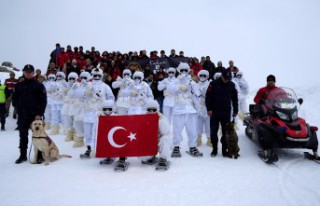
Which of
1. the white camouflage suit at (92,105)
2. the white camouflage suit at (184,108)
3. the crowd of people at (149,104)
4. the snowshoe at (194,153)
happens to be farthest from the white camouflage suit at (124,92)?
the snowshoe at (194,153)

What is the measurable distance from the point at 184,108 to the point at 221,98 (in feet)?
3.47

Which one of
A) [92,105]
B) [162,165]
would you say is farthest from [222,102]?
[92,105]

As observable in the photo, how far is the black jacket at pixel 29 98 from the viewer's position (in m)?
6.13

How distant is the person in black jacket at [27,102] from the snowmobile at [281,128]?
5.69 m

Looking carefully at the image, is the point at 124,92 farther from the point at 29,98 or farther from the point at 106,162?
the point at 29,98

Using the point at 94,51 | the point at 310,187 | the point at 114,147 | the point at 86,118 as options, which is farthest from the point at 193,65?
the point at 310,187

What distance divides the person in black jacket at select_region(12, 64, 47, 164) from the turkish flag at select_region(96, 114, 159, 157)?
5.95 ft

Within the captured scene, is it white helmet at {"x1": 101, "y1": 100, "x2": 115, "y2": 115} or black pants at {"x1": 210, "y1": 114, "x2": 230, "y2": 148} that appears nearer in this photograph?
white helmet at {"x1": 101, "y1": 100, "x2": 115, "y2": 115}

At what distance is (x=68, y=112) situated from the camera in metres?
8.92

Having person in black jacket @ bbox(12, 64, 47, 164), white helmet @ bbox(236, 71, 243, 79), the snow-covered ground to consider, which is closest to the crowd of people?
person in black jacket @ bbox(12, 64, 47, 164)

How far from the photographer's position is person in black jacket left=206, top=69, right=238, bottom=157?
654cm

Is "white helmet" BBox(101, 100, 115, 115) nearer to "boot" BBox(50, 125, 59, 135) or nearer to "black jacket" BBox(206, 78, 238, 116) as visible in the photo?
"black jacket" BBox(206, 78, 238, 116)

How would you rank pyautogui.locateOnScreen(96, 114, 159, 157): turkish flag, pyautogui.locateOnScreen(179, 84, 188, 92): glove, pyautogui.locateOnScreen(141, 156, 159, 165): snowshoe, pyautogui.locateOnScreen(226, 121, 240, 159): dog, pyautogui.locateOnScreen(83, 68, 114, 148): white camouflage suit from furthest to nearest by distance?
pyautogui.locateOnScreen(179, 84, 188, 92): glove
pyautogui.locateOnScreen(83, 68, 114, 148): white camouflage suit
pyautogui.locateOnScreen(226, 121, 240, 159): dog
pyautogui.locateOnScreen(141, 156, 159, 165): snowshoe
pyautogui.locateOnScreen(96, 114, 159, 157): turkish flag

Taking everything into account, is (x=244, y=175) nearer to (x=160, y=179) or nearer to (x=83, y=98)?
(x=160, y=179)
